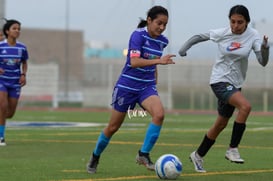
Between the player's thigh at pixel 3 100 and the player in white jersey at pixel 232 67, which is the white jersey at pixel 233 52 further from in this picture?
the player's thigh at pixel 3 100

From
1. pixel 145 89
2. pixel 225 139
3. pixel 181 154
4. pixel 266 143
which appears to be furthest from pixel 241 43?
pixel 225 139

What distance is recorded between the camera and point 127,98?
465 inches

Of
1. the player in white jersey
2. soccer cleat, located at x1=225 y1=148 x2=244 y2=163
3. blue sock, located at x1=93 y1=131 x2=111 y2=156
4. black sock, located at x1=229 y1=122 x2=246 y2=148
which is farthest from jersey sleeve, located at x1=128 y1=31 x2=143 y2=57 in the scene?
soccer cleat, located at x1=225 y1=148 x2=244 y2=163

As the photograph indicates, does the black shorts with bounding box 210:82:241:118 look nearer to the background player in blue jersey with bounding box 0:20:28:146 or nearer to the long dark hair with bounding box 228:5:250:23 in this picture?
the long dark hair with bounding box 228:5:250:23

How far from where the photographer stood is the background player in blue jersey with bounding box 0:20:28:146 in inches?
694

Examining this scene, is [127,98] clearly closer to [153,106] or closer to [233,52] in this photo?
[153,106]

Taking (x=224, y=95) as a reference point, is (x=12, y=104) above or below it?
below

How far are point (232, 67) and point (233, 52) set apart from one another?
21 centimetres

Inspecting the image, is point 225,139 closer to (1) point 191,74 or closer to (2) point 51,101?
(2) point 51,101

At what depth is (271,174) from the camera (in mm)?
11695

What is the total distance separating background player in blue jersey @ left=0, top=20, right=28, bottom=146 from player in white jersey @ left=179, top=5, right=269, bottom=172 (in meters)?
6.21

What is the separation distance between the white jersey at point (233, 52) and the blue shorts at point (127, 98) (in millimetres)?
1111

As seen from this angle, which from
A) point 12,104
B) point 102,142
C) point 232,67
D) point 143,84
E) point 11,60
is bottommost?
point 12,104

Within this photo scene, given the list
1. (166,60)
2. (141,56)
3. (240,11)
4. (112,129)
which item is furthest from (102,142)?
(240,11)
